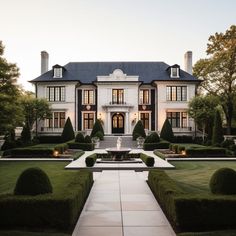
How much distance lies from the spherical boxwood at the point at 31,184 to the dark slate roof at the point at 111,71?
3597 centimetres

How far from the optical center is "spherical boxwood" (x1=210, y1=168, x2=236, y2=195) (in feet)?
27.9

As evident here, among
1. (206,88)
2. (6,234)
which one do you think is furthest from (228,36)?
(6,234)

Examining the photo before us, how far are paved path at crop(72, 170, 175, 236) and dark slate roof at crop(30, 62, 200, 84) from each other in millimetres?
32232

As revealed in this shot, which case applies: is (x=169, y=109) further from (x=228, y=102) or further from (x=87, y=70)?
(x=87, y=70)

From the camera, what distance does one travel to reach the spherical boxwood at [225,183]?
8492mm

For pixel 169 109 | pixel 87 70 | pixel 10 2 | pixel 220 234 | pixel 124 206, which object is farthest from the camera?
pixel 87 70

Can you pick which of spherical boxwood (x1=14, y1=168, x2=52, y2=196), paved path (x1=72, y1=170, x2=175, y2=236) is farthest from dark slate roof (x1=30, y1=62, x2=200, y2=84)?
spherical boxwood (x1=14, y1=168, x2=52, y2=196)

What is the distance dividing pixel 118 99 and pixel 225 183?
118ft

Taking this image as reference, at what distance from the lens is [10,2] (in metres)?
20.0

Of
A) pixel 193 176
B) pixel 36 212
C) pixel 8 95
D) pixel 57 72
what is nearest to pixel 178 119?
pixel 57 72

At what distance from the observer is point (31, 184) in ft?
27.2

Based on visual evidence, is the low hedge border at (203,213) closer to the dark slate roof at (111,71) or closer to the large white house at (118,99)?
the large white house at (118,99)

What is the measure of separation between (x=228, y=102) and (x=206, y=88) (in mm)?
3926

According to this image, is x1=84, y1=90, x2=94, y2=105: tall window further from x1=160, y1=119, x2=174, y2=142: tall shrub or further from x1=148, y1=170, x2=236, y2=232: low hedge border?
x1=148, y1=170, x2=236, y2=232: low hedge border
